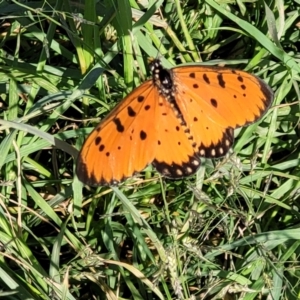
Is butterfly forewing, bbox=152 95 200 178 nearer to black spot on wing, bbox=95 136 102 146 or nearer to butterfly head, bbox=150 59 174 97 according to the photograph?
butterfly head, bbox=150 59 174 97

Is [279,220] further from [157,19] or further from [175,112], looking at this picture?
[157,19]

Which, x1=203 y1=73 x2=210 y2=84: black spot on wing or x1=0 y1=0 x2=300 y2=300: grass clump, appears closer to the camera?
x1=203 y1=73 x2=210 y2=84: black spot on wing

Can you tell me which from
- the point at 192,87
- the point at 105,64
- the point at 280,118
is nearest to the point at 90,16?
the point at 105,64

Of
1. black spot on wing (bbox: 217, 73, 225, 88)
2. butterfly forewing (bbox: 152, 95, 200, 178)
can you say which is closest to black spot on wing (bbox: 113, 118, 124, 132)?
butterfly forewing (bbox: 152, 95, 200, 178)

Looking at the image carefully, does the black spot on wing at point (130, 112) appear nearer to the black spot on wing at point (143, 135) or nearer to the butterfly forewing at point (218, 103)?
the black spot on wing at point (143, 135)

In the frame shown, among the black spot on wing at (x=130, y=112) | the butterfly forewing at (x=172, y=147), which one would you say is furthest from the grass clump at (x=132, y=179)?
Answer: the black spot on wing at (x=130, y=112)

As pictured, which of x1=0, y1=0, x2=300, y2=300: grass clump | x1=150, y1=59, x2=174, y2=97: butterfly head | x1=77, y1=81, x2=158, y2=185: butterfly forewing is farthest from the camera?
x1=0, y1=0, x2=300, y2=300: grass clump

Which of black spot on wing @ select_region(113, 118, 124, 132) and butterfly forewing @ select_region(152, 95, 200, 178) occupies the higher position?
black spot on wing @ select_region(113, 118, 124, 132)

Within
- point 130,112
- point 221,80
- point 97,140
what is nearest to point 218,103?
point 221,80
